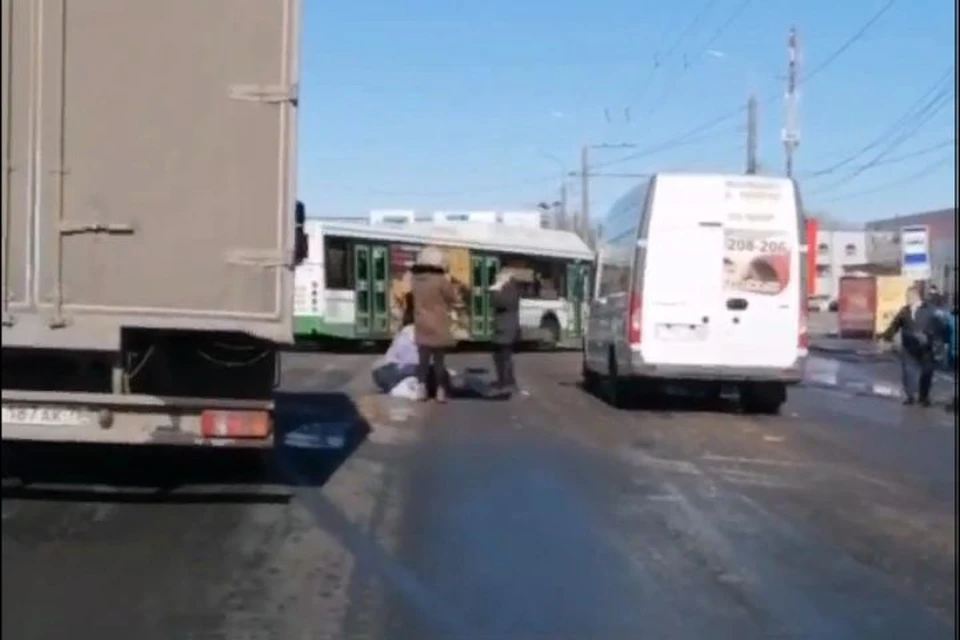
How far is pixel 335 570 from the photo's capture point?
852cm

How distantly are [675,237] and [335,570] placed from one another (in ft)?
36.7

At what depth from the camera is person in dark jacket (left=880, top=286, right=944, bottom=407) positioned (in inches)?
832

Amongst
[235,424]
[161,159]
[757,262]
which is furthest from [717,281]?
[161,159]

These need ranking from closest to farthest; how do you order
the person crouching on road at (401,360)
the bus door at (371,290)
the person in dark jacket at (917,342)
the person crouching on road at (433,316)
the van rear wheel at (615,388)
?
the person crouching on road at (433,316) < the van rear wheel at (615,388) < the person in dark jacket at (917,342) < the person crouching on road at (401,360) < the bus door at (371,290)

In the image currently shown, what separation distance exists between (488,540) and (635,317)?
9.81m

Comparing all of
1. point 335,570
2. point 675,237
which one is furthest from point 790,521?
point 675,237

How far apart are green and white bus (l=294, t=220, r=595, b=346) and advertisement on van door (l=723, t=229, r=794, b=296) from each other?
46.5 feet

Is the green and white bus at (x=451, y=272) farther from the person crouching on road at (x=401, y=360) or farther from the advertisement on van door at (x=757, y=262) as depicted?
the advertisement on van door at (x=757, y=262)

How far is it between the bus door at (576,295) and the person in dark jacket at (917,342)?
19.2 metres

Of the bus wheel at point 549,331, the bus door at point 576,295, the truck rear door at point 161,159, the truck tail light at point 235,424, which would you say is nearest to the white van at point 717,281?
the truck tail light at point 235,424

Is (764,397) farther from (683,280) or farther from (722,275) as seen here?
(683,280)

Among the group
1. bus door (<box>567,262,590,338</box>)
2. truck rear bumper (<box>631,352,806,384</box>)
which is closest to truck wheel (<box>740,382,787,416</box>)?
truck rear bumper (<box>631,352,806,384</box>)

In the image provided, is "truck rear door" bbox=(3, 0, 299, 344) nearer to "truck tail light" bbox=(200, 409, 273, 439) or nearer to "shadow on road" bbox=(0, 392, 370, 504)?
"truck tail light" bbox=(200, 409, 273, 439)

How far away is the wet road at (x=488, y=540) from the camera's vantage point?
24.2 feet
